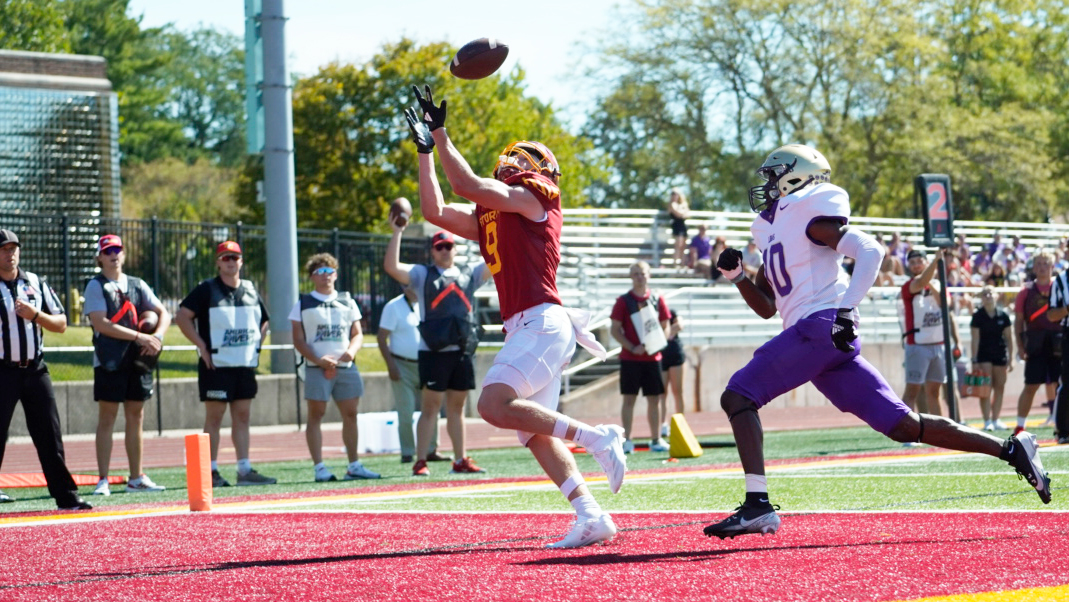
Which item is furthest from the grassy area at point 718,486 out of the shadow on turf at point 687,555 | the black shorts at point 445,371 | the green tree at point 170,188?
the green tree at point 170,188

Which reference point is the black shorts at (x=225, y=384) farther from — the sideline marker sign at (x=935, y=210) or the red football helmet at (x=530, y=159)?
the sideline marker sign at (x=935, y=210)

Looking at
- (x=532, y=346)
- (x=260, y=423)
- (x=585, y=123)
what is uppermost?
(x=585, y=123)

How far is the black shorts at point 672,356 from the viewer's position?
51.1 feet

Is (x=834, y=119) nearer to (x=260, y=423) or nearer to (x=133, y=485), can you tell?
(x=260, y=423)

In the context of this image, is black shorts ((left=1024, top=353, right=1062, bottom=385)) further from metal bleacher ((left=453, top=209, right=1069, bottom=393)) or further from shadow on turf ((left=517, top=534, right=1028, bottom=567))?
shadow on turf ((left=517, top=534, right=1028, bottom=567))

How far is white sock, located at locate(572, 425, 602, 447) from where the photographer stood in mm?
6000

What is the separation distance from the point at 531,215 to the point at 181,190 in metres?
61.8

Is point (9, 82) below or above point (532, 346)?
above

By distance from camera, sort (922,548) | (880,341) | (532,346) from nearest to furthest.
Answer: (922,548) → (532,346) → (880,341)

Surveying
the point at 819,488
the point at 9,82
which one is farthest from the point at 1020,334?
the point at 9,82

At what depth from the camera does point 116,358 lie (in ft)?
35.0

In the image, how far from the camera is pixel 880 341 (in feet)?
93.6

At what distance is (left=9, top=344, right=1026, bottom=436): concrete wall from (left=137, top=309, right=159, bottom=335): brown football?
852cm

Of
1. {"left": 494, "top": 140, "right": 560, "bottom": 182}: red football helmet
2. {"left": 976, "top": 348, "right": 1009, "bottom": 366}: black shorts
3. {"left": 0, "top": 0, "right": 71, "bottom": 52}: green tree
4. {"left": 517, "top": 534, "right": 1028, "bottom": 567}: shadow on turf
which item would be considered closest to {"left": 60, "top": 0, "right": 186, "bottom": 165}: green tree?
{"left": 0, "top": 0, "right": 71, "bottom": 52}: green tree
